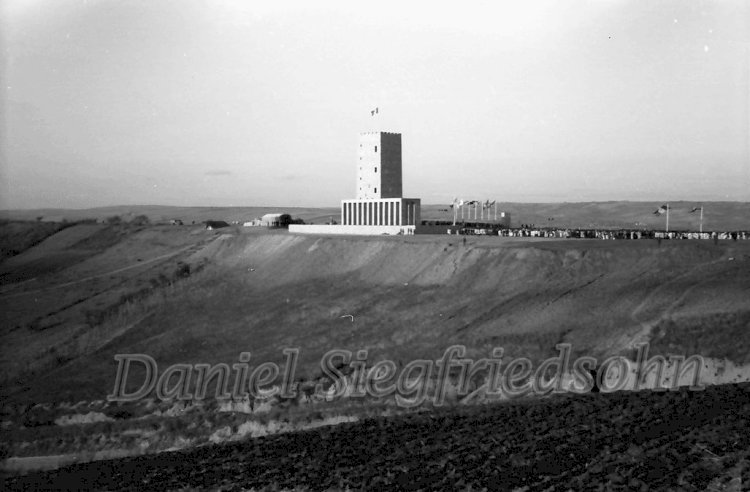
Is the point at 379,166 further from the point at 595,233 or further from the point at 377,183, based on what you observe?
the point at 595,233

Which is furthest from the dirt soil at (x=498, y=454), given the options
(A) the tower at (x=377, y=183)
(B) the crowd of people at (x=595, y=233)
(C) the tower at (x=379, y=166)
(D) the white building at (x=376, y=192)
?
(C) the tower at (x=379, y=166)

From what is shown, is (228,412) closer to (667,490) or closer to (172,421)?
(172,421)

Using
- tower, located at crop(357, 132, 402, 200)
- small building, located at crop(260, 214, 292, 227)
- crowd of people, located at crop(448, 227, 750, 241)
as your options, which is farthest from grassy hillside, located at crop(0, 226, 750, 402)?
small building, located at crop(260, 214, 292, 227)

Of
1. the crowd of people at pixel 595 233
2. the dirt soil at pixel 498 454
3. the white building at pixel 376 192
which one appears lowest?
the dirt soil at pixel 498 454

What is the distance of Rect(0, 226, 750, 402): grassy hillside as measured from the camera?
116 feet

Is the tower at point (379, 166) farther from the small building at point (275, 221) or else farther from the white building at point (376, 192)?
the small building at point (275, 221)

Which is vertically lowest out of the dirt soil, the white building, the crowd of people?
the dirt soil

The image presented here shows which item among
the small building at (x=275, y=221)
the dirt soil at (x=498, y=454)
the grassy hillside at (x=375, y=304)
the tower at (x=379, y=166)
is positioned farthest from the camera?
the small building at (x=275, y=221)

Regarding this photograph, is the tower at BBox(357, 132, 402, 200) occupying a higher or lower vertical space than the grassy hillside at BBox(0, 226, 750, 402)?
higher

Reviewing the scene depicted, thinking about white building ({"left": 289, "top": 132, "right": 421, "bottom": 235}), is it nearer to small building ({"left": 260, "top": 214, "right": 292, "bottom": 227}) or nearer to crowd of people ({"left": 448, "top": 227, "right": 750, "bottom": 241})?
crowd of people ({"left": 448, "top": 227, "right": 750, "bottom": 241})

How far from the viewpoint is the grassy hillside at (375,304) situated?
3547cm

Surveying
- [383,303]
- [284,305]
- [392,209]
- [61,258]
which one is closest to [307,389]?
[383,303]

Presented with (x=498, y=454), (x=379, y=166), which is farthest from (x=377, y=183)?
(x=498, y=454)

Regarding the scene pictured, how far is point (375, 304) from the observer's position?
4756 centimetres
